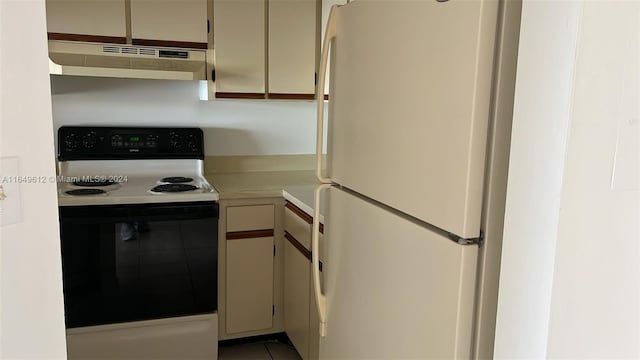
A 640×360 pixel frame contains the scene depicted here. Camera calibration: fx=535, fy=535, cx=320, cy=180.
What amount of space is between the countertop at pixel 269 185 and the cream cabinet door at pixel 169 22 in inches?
28.4

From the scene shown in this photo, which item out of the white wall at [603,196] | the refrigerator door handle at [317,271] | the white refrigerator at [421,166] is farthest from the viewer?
the refrigerator door handle at [317,271]

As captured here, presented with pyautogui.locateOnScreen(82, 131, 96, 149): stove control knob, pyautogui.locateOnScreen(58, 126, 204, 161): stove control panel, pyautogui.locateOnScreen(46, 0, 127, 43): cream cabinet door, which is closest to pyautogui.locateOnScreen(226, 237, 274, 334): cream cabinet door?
pyautogui.locateOnScreen(58, 126, 204, 161): stove control panel

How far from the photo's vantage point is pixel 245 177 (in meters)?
3.01

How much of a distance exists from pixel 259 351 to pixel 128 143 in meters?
1.31

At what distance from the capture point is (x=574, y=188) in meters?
1.01

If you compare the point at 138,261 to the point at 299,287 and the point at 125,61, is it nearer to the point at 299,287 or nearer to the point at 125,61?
the point at 299,287

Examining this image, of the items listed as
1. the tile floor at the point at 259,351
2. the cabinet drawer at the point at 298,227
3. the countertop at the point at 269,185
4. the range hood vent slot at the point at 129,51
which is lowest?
the tile floor at the point at 259,351

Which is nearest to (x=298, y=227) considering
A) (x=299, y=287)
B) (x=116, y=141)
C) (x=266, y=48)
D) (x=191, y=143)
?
(x=299, y=287)

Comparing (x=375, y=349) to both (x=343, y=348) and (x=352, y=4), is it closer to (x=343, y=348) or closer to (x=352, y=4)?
(x=343, y=348)

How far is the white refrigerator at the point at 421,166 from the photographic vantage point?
1028mm

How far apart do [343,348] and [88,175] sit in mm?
1786

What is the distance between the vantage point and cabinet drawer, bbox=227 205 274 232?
8.54ft

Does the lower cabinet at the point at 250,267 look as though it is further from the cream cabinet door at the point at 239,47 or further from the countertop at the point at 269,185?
the cream cabinet door at the point at 239,47

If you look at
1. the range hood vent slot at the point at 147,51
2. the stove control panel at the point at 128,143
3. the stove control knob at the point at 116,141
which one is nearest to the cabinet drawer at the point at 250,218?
the stove control panel at the point at 128,143
